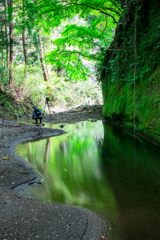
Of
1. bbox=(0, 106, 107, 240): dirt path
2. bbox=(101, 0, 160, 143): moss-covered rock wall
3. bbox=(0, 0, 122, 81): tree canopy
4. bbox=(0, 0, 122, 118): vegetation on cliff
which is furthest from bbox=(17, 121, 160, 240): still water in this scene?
bbox=(0, 0, 122, 118): vegetation on cliff

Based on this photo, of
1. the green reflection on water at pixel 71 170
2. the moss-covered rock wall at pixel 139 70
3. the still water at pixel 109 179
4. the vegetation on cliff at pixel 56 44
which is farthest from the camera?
the vegetation on cliff at pixel 56 44

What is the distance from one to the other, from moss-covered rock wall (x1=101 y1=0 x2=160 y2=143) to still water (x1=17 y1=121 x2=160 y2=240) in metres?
1.16

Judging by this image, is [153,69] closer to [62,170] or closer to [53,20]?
[62,170]

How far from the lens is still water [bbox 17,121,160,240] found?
10.4 ft

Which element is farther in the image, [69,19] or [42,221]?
[69,19]

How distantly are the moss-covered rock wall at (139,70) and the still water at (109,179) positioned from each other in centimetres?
116

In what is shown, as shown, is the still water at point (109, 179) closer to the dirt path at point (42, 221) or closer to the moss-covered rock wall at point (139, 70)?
the dirt path at point (42, 221)

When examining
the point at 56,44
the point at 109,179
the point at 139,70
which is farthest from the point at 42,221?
the point at 56,44

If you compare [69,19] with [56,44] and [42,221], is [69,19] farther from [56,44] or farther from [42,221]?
[42,221]

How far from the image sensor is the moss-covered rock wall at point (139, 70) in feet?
25.0

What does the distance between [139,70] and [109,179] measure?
239 inches

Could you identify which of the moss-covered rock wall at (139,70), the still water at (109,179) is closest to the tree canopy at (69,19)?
the moss-covered rock wall at (139,70)

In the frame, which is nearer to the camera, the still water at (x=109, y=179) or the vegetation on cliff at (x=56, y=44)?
the still water at (x=109, y=179)

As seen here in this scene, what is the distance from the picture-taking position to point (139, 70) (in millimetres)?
9242
